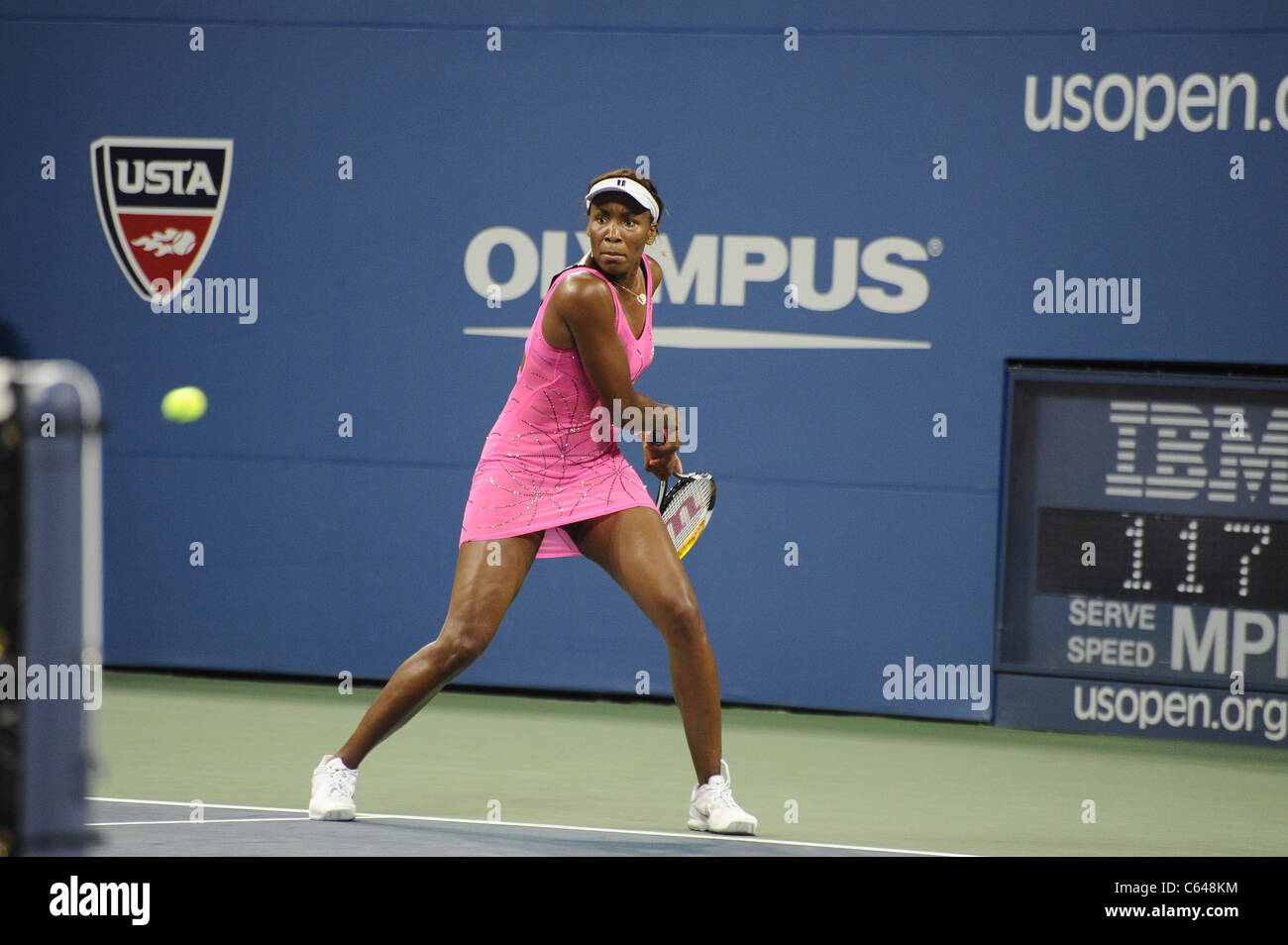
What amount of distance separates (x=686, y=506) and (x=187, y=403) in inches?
132

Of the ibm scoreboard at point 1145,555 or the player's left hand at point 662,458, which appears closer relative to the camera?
the player's left hand at point 662,458

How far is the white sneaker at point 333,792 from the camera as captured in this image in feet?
15.7

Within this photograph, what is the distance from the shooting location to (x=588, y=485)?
479 centimetres

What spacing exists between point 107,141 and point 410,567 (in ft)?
7.57

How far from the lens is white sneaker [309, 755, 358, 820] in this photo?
4773 mm

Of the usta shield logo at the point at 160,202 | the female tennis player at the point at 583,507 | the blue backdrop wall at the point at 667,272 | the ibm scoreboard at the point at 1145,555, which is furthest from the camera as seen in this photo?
the usta shield logo at the point at 160,202

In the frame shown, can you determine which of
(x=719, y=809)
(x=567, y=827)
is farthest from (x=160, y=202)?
(x=719, y=809)

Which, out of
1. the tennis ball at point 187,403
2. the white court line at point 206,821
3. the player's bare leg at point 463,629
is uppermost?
the tennis ball at point 187,403

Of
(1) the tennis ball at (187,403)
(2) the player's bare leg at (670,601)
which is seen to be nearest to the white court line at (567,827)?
(2) the player's bare leg at (670,601)

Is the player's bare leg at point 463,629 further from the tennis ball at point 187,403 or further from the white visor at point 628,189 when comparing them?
the tennis ball at point 187,403

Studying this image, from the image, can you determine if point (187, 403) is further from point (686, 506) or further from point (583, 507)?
point (583, 507)

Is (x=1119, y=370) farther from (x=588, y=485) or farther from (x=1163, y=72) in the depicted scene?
(x=588, y=485)
